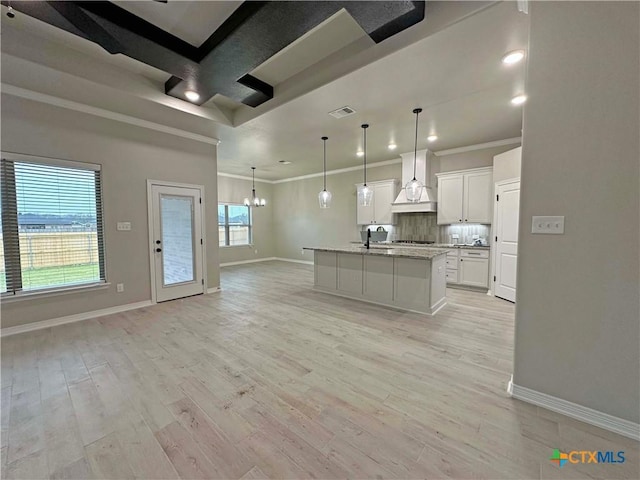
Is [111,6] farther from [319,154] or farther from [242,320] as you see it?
[319,154]

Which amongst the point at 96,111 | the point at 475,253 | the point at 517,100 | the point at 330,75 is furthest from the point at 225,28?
the point at 475,253

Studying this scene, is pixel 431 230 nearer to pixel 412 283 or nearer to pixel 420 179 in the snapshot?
pixel 420 179

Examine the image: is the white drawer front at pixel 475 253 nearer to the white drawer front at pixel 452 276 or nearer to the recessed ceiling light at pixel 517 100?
the white drawer front at pixel 452 276

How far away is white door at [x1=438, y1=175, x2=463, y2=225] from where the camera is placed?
214 inches

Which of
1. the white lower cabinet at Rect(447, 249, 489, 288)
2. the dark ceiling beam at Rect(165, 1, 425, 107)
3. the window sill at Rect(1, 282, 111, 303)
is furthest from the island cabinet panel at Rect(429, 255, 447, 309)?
the window sill at Rect(1, 282, 111, 303)

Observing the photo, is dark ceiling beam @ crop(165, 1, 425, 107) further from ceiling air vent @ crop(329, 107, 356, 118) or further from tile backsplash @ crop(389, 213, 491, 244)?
tile backsplash @ crop(389, 213, 491, 244)

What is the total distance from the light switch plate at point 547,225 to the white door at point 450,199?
3.81 meters

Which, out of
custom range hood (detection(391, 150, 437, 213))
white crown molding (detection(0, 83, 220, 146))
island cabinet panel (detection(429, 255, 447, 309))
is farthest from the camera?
custom range hood (detection(391, 150, 437, 213))

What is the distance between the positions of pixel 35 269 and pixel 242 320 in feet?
8.75

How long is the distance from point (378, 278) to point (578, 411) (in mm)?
2628

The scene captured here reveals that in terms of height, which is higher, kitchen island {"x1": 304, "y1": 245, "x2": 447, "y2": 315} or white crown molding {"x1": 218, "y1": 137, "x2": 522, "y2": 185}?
white crown molding {"x1": 218, "y1": 137, "x2": 522, "y2": 185}

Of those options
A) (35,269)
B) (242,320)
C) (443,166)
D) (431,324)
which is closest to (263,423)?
(242,320)

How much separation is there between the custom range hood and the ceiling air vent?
2.52 m

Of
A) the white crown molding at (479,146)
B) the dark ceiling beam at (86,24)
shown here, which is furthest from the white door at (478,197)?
the dark ceiling beam at (86,24)
